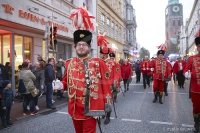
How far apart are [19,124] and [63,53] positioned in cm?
1113

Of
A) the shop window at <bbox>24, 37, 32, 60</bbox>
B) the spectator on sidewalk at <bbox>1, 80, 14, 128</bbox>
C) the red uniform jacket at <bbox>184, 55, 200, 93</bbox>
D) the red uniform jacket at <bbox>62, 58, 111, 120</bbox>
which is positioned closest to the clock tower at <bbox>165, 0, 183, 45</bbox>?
the shop window at <bbox>24, 37, 32, 60</bbox>

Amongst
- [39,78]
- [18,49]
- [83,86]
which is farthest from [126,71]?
[83,86]

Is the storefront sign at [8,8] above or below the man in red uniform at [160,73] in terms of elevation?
A: above

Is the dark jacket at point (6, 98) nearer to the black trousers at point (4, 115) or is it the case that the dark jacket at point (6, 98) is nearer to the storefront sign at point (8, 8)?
the black trousers at point (4, 115)

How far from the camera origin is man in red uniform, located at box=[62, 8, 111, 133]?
3156mm

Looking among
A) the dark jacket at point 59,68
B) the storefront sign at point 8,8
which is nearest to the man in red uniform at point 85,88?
the dark jacket at point 59,68

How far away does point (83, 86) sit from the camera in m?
3.23

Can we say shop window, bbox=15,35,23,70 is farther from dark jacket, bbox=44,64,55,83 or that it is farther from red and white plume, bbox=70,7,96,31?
red and white plume, bbox=70,7,96,31

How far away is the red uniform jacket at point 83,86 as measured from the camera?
3.20 meters

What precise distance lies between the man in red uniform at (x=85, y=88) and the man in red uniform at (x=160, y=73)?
18.0ft

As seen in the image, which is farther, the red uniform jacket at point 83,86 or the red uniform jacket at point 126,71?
the red uniform jacket at point 126,71

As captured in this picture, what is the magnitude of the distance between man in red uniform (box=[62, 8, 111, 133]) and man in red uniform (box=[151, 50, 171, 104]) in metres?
5.50

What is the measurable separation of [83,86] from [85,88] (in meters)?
0.05

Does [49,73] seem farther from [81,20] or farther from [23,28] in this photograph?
[23,28]
